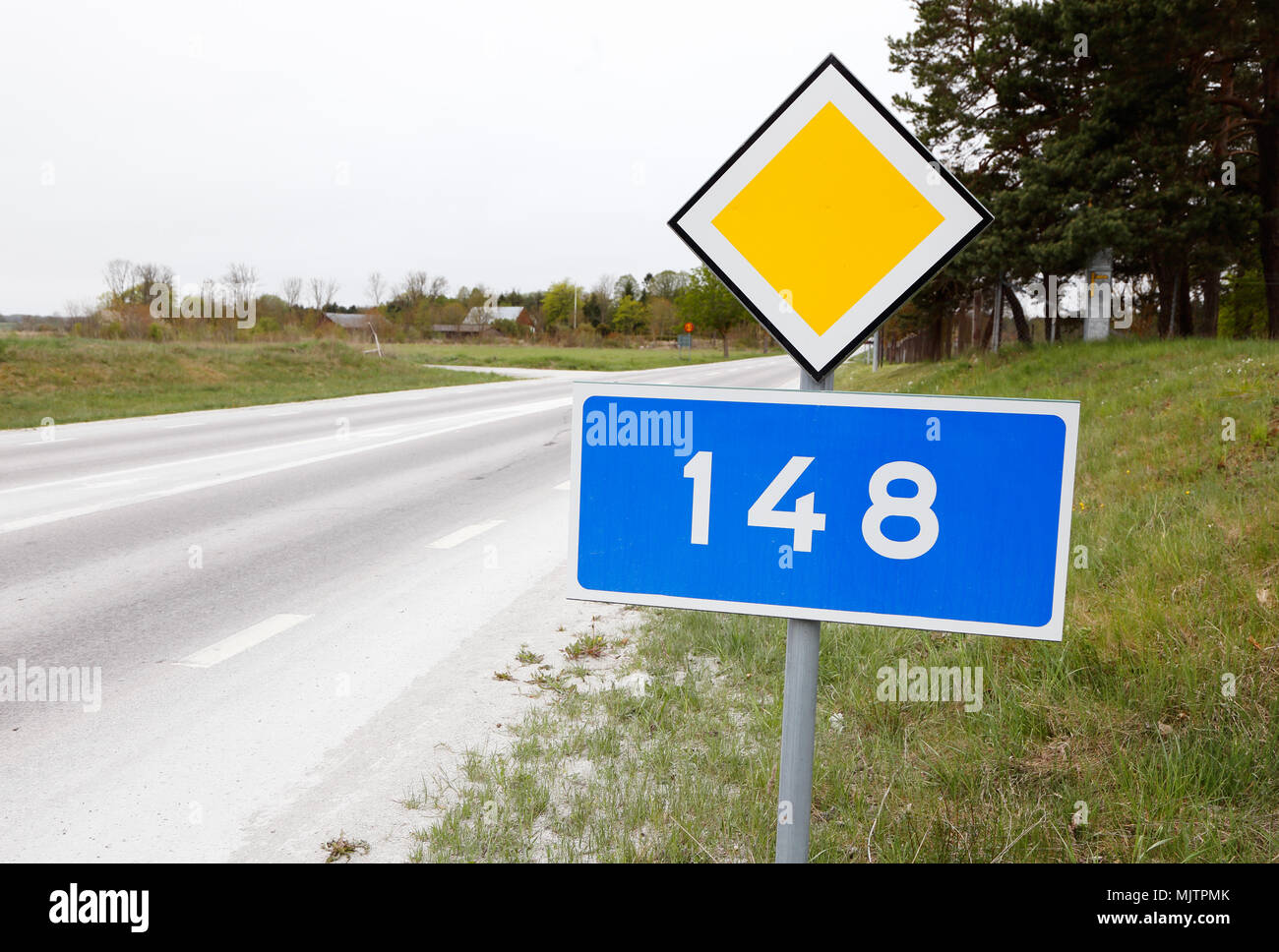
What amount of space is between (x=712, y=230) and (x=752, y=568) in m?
0.75

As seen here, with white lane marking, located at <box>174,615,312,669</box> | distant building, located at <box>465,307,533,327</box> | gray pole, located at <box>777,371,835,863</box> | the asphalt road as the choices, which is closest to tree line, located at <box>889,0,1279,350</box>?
the asphalt road

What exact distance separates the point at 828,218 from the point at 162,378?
2430 centimetres

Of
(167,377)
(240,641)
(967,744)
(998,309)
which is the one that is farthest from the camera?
(167,377)

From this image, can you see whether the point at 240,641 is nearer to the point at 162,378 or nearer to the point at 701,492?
the point at 701,492

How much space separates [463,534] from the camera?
7676mm

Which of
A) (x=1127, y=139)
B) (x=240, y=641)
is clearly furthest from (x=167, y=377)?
(x=1127, y=139)

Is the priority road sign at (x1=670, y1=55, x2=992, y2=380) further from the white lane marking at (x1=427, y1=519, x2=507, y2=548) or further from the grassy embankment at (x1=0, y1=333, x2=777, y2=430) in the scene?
the grassy embankment at (x1=0, y1=333, x2=777, y2=430)

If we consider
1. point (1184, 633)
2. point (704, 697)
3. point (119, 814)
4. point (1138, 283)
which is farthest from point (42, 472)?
point (1138, 283)

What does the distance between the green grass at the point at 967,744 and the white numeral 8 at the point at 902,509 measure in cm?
127

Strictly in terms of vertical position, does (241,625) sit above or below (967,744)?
below

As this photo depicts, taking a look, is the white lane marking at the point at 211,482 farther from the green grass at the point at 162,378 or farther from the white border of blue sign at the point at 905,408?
the white border of blue sign at the point at 905,408

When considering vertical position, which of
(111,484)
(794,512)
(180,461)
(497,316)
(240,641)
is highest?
(497,316)

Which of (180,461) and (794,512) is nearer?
(794,512)

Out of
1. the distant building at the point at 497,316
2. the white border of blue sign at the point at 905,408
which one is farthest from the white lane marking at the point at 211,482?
the distant building at the point at 497,316
